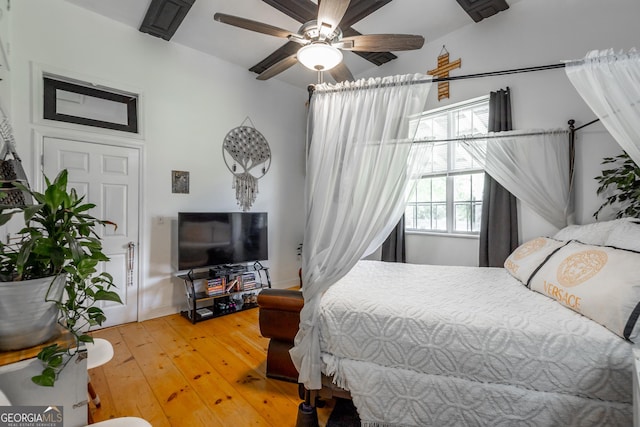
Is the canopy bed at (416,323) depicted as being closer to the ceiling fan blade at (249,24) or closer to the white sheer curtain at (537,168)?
the white sheer curtain at (537,168)

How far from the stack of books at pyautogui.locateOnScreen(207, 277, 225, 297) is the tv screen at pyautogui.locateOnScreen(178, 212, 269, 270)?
0.68 feet

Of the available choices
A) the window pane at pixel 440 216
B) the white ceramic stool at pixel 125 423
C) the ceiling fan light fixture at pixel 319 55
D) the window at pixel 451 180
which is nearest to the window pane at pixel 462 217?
the window at pixel 451 180

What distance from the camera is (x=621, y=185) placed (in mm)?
2096

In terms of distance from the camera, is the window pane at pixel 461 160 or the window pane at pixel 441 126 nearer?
the window pane at pixel 461 160

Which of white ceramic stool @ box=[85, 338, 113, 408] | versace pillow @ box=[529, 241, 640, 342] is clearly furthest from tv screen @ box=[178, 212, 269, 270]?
versace pillow @ box=[529, 241, 640, 342]

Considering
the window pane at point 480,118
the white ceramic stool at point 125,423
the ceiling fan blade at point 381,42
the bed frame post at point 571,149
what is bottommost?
the white ceramic stool at point 125,423

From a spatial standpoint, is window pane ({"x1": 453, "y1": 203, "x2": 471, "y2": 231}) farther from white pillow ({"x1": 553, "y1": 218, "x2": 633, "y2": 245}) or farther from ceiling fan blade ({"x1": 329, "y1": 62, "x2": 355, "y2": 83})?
ceiling fan blade ({"x1": 329, "y1": 62, "x2": 355, "y2": 83})

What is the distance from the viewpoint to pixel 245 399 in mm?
1837

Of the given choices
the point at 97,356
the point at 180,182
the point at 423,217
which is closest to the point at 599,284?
the point at 423,217

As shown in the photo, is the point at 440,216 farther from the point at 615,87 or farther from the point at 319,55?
the point at 319,55

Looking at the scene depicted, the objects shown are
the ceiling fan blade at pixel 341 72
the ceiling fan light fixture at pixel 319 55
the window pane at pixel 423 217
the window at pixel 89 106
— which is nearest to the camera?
the ceiling fan light fixture at pixel 319 55

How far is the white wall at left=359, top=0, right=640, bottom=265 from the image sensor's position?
2.33 m

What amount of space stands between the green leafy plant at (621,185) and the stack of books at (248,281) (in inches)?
143

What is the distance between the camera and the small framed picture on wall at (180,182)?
3408 millimetres
